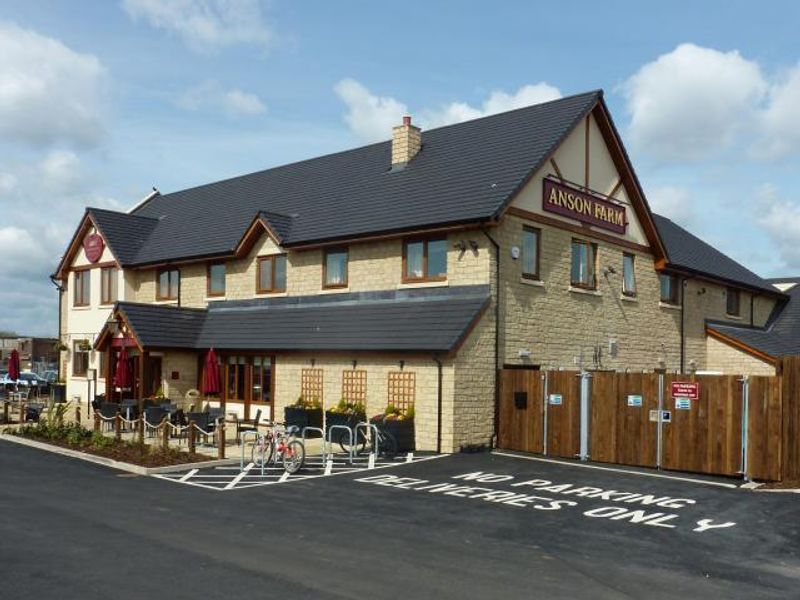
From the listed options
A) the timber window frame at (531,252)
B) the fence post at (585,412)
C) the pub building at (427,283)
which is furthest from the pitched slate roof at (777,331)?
the fence post at (585,412)

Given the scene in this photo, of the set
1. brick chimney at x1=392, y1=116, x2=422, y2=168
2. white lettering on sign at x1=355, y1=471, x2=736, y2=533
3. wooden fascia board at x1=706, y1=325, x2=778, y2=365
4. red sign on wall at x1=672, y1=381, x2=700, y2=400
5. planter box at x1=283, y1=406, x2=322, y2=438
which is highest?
brick chimney at x1=392, y1=116, x2=422, y2=168

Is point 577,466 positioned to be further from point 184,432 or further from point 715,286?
point 715,286

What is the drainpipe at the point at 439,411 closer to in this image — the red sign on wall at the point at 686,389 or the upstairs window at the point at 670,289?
the red sign on wall at the point at 686,389

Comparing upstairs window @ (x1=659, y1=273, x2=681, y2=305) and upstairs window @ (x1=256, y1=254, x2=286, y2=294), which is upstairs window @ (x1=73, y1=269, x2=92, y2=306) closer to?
upstairs window @ (x1=256, y1=254, x2=286, y2=294)

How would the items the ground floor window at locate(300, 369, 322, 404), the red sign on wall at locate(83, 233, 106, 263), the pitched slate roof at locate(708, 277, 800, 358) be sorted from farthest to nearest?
1. the red sign on wall at locate(83, 233, 106, 263)
2. the pitched slate roof at locate(708, 277, 800, 358)
3. the ground floor window at locate(300, 369, 322, 404)

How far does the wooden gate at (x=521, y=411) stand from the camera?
66.6ft

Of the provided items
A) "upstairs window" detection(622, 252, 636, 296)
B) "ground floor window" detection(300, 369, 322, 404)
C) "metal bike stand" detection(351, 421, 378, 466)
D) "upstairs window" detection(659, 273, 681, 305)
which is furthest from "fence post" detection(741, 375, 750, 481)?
"upstairs window" detection(659, 273, 681, 305)

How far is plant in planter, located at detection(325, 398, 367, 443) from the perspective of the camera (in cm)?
2131

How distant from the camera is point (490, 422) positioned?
2111 cm

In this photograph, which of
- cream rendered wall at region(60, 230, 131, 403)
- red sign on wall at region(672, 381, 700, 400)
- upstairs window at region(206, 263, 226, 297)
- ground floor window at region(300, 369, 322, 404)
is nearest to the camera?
red sign on wall at region(672, 381, 700, 400)

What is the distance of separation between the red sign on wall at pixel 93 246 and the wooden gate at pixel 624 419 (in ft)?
77.4

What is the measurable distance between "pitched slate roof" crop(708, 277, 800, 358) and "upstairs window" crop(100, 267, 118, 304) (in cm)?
2468

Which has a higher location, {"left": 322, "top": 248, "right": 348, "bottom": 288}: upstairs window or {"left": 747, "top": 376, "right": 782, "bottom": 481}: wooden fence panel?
{"left": 322, "top": 248, "right": 348, "bottom": 288}: upstairs window

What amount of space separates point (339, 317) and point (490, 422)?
5814mm
